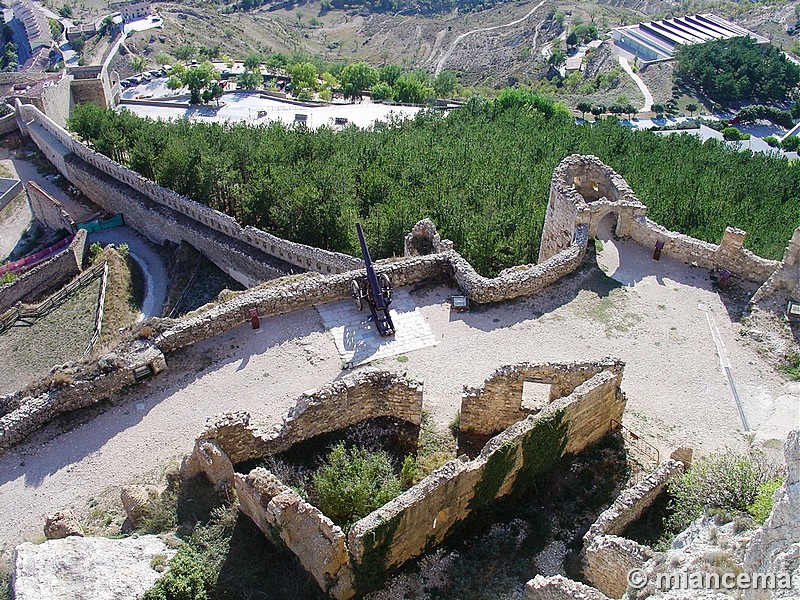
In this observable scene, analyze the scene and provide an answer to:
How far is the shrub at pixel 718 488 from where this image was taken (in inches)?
526

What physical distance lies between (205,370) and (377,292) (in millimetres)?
5507

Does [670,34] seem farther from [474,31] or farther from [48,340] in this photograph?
[48,340]

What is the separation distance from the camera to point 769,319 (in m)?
20.9

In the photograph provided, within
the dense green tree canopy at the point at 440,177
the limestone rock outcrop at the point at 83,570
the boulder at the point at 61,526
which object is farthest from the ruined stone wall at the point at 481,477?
the dense green tree canopy at the point at 440,177

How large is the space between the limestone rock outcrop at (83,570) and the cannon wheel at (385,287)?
10245 mm

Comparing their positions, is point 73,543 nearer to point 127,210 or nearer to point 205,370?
point 205,370

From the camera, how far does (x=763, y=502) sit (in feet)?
41.3

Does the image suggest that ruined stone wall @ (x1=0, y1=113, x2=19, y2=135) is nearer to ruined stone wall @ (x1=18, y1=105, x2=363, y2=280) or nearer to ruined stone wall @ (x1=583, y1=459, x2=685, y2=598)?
ruined stone wall @ (x1=18, y1=105, x2=363, y2=280)

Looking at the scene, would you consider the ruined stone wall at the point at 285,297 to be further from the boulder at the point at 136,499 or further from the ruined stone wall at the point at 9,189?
the ruined stone wall at the point at 9,189

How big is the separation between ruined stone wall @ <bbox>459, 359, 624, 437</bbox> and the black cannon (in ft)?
14.0

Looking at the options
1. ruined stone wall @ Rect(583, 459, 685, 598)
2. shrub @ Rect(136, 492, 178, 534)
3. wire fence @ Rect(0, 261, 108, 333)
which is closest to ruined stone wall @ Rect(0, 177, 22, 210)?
wire fence @ Rect(0, 261, 108, 333)

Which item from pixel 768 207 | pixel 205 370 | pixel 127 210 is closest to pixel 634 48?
pixel 768 207

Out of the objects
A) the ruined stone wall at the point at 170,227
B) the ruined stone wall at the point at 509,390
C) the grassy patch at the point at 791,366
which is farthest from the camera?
the ruined stone wall at the point at 170,227

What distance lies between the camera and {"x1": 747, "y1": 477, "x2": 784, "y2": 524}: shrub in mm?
12148
